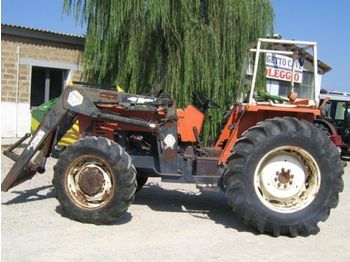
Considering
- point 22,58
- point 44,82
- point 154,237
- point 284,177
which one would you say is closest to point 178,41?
point 22,58

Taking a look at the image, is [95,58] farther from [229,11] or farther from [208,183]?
[208,183]

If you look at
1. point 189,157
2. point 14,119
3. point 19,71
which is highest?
point 19,71

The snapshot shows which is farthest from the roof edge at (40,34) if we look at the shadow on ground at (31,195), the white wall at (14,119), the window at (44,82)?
the shadow on ground at (31,195)

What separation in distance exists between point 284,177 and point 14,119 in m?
11.7

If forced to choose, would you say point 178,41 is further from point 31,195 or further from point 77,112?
point 77,112

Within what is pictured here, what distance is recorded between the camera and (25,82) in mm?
16469

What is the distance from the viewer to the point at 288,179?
642 centimetres

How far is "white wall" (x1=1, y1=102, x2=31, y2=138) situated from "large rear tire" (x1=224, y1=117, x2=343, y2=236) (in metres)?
11.4

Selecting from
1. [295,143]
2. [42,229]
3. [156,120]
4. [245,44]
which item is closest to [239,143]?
[295,143]

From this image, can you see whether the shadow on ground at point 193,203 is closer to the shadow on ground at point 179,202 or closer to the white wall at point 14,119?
the shadow on ground at point 179,202

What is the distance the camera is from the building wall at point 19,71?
52.3ft

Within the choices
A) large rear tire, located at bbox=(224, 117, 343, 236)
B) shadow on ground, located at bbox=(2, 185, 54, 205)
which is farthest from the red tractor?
shadow on ground, located at bbox=(2, 185, 54, 205)

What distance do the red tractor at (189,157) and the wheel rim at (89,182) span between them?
1 centimetres

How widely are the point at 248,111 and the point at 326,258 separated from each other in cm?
214
